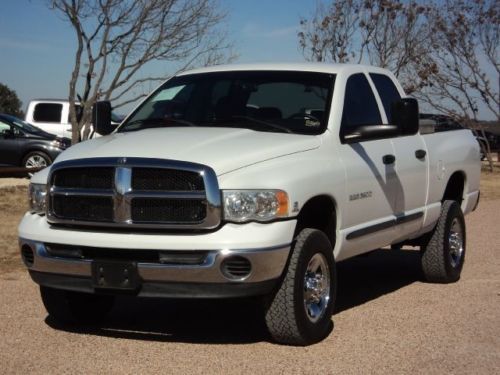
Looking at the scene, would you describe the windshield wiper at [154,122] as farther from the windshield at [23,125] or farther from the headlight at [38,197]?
the windshield at [23,125]

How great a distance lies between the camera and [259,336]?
6.27 metres

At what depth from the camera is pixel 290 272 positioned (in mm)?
5719

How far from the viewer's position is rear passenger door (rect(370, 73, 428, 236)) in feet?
24.5

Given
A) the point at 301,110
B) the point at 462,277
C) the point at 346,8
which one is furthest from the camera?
the point at 346,8

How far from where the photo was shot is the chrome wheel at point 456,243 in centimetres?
870

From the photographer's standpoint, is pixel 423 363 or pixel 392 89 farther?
pixel 392 89

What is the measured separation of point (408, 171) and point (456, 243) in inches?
60.5

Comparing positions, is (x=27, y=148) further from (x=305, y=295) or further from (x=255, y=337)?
(x=305, y=295)

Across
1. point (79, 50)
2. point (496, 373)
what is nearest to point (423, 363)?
point (496, 373)

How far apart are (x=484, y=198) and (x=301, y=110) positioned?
13.0m

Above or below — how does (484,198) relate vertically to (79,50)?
below

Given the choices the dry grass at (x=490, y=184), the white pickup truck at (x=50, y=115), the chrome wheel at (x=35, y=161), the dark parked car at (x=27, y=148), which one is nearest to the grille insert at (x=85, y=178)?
the dry grass at (x=490, y=184)

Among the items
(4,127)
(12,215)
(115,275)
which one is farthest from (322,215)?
(4,127)

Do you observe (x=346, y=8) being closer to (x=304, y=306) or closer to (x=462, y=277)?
(x=462, y=277)
